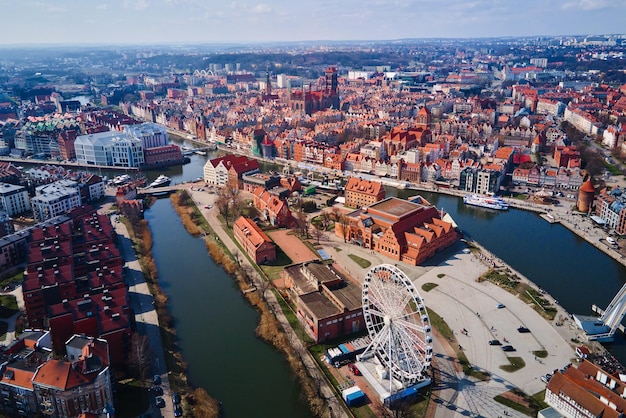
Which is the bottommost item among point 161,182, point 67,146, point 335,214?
point 161,182

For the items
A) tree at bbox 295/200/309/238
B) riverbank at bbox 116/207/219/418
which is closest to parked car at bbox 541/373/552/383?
riverbank at bbox 116/207/219/418

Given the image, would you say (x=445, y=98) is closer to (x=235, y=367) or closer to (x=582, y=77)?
(x=582, y=77)

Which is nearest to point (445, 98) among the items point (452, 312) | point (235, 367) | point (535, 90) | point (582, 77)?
point (535, 90)

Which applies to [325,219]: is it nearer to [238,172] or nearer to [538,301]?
[238,172]

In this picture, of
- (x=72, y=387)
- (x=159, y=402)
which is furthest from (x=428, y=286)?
(x=72, y=387)

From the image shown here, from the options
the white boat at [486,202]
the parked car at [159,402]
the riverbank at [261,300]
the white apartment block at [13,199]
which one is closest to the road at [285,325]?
the riverbank at [261,300]
